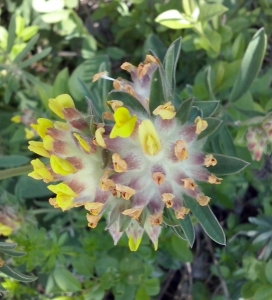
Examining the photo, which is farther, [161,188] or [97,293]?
[97,293]

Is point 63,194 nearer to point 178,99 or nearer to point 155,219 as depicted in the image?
point 155,219

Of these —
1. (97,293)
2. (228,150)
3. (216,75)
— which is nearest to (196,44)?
(216,75)

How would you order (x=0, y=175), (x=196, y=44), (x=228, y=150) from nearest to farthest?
(x=0, y=175), (x=228, y=150), (x=196, y=44)

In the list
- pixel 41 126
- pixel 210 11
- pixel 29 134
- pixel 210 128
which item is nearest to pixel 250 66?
pixel 210 11

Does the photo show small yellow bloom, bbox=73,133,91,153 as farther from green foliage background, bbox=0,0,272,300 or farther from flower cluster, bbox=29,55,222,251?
green foliage background, bbox=0,0,272,300

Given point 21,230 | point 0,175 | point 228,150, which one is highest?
point 0,175

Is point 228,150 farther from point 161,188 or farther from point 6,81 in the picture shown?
point 6,81

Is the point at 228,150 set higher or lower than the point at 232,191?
higher

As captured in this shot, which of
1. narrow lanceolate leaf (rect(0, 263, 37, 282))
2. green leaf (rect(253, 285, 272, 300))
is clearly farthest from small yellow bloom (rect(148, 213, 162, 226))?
green leaf (rect(253, 285, 272, 300))
